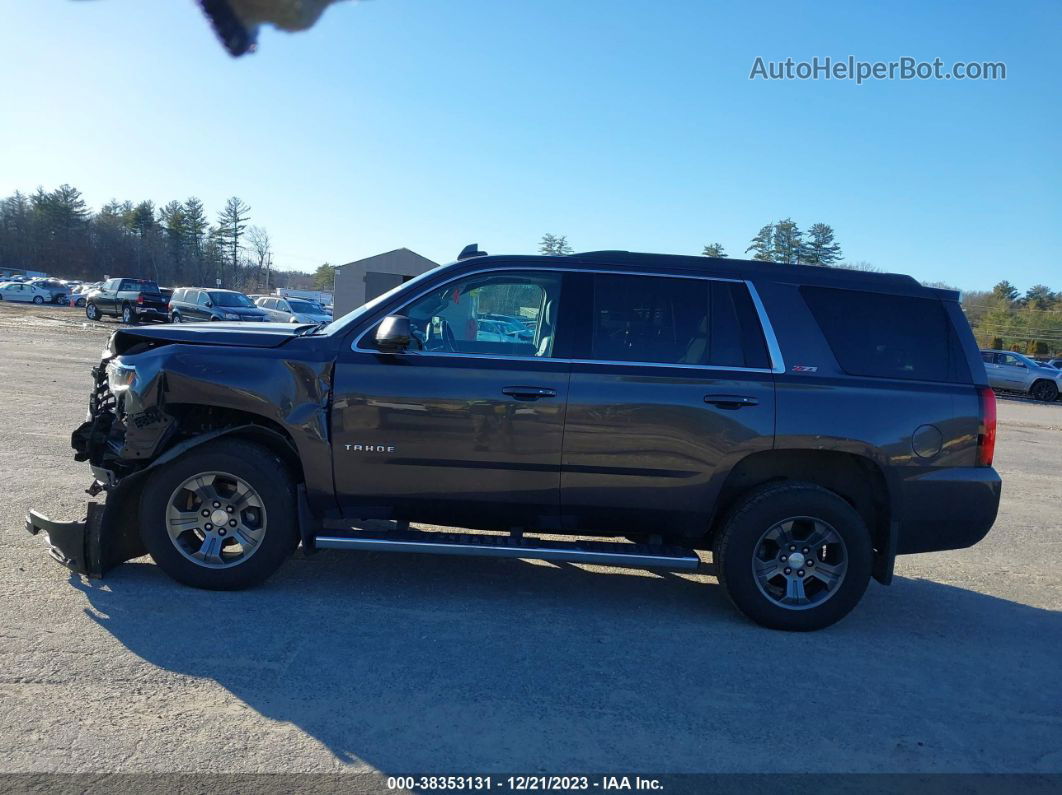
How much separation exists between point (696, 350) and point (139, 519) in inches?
137

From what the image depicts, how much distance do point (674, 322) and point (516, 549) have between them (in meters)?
1.63

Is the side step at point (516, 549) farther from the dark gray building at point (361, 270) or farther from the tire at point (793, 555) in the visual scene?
the dark gray building at point (361, 270)

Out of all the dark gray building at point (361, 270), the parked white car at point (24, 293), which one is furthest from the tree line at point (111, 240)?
the dark gray building at point (361, 270)

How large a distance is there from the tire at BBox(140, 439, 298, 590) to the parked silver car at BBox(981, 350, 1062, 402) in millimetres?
29277

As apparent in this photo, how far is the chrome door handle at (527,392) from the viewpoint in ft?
14.8

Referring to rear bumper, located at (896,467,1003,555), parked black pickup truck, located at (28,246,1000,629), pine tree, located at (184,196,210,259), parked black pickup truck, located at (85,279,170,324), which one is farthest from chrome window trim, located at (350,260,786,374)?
pine tree, located at (184,196,210,259)

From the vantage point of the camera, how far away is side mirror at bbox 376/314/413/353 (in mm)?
4406

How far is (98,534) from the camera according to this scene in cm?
459

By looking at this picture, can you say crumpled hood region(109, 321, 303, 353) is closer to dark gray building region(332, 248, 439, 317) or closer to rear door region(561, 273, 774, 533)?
rear door region(561, 273, 774, 533)

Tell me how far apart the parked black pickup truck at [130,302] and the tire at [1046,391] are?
33.0m

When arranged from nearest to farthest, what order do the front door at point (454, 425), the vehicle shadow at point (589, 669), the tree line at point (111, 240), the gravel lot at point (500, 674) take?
the gravel lot at point (500, 674)
the vehicle shadow at point (589, 669)
the front door at point (454, 425)
the tree line at point (111, 240)

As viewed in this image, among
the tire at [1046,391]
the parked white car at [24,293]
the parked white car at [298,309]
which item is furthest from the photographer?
the parked white car at [24,293]

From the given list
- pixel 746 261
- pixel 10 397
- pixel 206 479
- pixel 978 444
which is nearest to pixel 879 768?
pixel 978 444

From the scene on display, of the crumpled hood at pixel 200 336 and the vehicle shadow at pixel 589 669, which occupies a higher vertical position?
the crumpled hood at pixel 200 336
